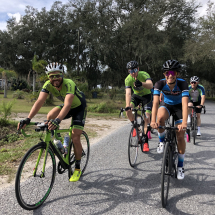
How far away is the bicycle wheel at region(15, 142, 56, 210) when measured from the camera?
8.78 ft

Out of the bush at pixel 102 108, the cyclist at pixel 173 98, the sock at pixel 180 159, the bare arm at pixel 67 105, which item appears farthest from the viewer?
the bush at pixel 102 108

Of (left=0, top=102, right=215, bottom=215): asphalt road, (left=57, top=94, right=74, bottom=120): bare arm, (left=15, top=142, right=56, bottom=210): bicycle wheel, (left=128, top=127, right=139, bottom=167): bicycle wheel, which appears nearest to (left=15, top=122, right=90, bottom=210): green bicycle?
(left=15, top=142, right=56, bottom=210): bicycle wheel

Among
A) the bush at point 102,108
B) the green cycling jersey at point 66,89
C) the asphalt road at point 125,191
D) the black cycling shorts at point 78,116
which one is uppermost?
the green cycling jersey at point 66,89

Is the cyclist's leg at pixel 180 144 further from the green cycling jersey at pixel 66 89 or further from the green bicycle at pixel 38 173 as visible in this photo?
the green bicycle at pixel 38 173

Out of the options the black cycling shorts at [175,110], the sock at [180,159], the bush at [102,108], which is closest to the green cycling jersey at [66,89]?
the black cycling shorts at [175,110]

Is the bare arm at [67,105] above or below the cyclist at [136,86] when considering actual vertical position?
below

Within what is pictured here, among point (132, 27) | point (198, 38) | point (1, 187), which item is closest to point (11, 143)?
point (1, 187)

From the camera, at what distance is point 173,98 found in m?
3.82

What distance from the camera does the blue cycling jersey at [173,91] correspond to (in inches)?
140

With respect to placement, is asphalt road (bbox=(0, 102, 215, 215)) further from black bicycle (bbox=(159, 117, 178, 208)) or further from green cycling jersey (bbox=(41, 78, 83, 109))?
green cycling jersey (bbox=(41, 78, 83, 109))

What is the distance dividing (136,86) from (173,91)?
0.76 m

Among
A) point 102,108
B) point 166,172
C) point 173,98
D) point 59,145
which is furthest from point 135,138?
point 102,108

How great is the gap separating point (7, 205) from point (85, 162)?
169 cm

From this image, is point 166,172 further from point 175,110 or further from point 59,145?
point 59,145
